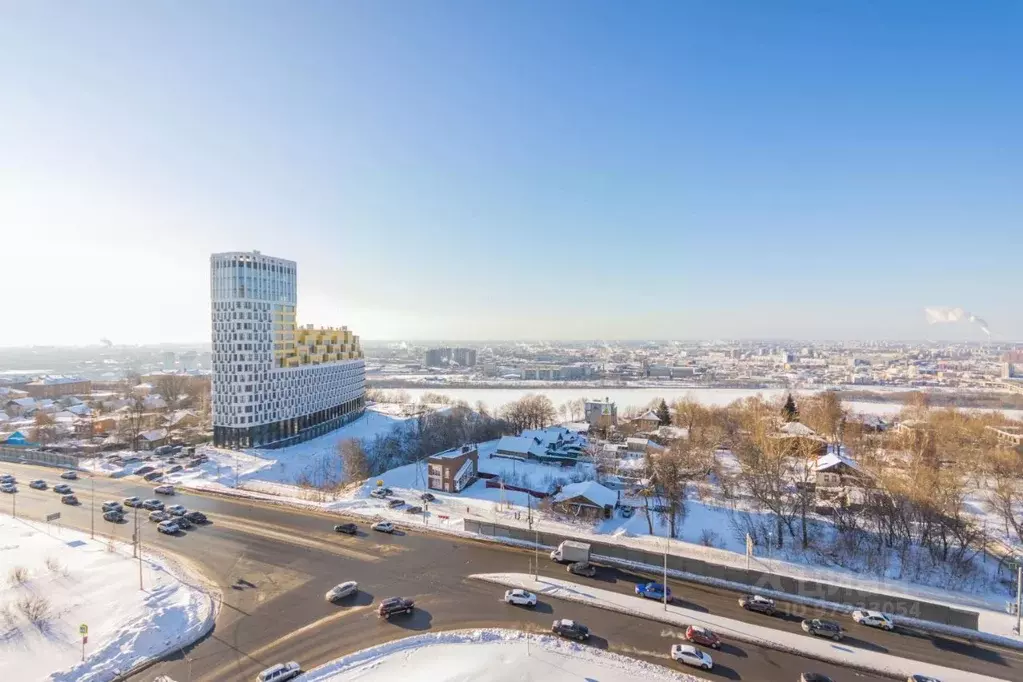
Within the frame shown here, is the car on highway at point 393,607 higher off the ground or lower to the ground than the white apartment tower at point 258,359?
lower

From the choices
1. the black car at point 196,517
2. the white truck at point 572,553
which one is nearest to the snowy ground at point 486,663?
the white truck at point 572,553

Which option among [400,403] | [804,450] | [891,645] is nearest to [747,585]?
[891,645]

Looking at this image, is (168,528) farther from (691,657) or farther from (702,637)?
(702,637)

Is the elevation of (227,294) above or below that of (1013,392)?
→ above

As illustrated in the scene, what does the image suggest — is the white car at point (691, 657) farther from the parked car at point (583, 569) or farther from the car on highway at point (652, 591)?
the parked car at point (583, 569)

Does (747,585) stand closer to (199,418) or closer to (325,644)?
(325,644)

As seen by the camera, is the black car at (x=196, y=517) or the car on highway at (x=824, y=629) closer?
the car on highway at (x=824, y=629)

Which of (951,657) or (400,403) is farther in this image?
(400,403)
